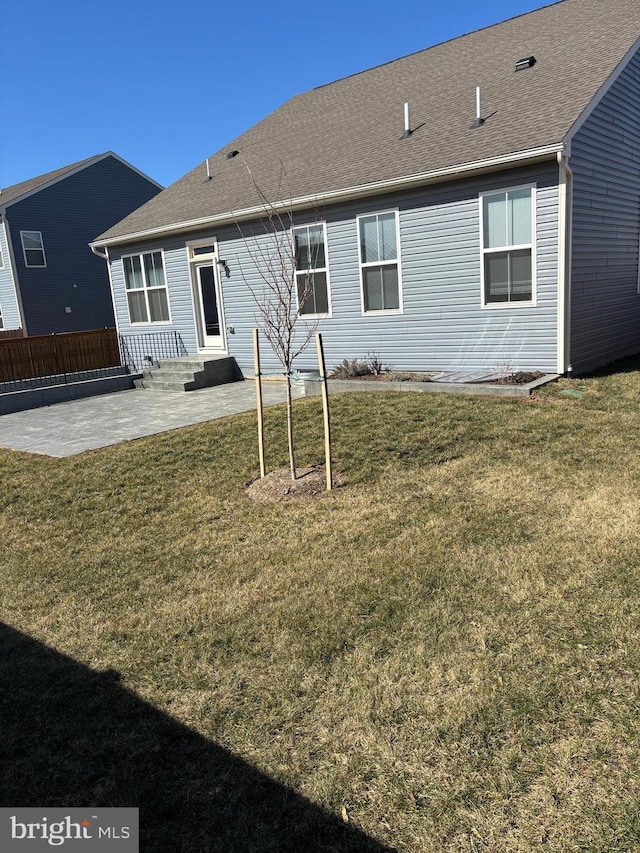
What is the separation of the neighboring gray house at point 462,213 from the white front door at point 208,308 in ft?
0.12

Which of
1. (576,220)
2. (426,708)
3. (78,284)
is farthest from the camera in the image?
(78,284)

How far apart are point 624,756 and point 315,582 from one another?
205cm

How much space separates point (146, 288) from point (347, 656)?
13676 mm

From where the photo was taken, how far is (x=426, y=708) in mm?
2836

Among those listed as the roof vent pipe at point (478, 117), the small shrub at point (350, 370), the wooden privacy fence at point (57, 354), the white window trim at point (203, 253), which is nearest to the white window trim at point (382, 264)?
the small shrub at point (350, 370)

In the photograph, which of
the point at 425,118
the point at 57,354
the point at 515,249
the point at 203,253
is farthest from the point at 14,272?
the point at 515,249

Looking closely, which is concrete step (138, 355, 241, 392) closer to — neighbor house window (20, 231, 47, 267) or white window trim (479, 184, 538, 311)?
white window trim (479, 184, 538, 311)

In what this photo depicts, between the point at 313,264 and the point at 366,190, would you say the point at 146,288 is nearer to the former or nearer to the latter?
the point at 313,264

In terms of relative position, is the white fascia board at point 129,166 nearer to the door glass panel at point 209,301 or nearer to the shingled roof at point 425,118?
the shingled roof at point 425,118

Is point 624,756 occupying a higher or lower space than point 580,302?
lower

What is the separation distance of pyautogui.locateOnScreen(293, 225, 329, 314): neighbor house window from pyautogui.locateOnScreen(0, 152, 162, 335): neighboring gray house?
15.7 meters

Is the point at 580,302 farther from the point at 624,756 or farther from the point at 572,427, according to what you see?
the point at 624,756

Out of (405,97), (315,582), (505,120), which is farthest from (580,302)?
(315,582)

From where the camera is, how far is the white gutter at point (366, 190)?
878 centimetres
